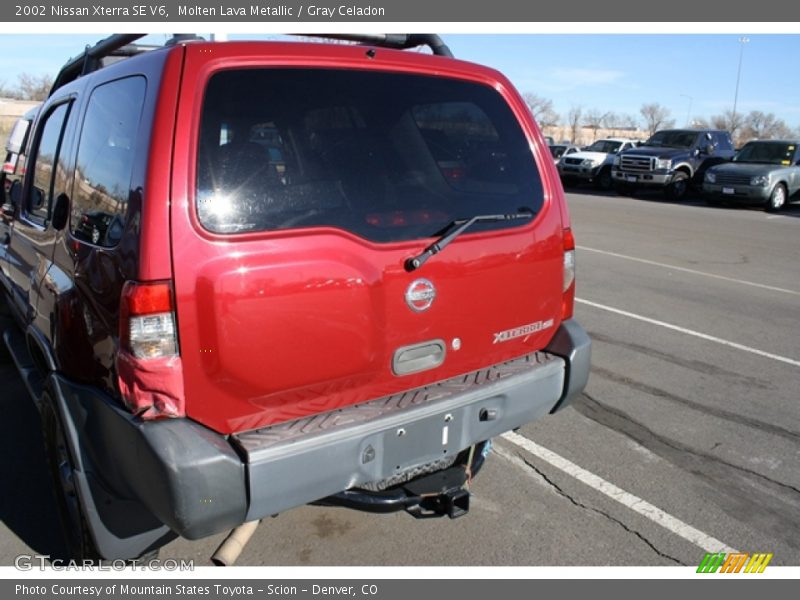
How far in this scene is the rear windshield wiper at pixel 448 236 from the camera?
260 cm

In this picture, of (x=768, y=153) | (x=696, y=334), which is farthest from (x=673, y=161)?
(x=696, y=334)

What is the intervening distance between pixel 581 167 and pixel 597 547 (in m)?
23.5

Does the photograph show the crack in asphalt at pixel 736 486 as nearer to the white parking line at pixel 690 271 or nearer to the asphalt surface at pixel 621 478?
the asphalt surface at pixel 621 478

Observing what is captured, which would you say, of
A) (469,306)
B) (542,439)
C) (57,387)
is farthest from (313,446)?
(542,439)

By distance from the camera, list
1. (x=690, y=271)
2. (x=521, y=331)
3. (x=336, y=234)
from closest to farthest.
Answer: (x=336, y=234), (x=521, y=331), (x=690, y=271)

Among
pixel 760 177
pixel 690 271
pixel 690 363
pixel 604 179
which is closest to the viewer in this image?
pixel 690 363

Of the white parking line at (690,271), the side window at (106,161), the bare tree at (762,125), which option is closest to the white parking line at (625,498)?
the side window at (106,161)

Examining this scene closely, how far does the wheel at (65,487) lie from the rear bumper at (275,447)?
0.70ft

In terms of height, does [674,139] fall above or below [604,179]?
above

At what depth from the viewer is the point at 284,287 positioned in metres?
2.34

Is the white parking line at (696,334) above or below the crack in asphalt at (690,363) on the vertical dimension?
above

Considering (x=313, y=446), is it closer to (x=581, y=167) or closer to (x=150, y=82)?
(x=150, y=82)

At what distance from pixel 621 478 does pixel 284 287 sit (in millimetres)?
2387

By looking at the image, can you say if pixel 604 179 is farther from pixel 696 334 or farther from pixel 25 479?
pixel 25 479
